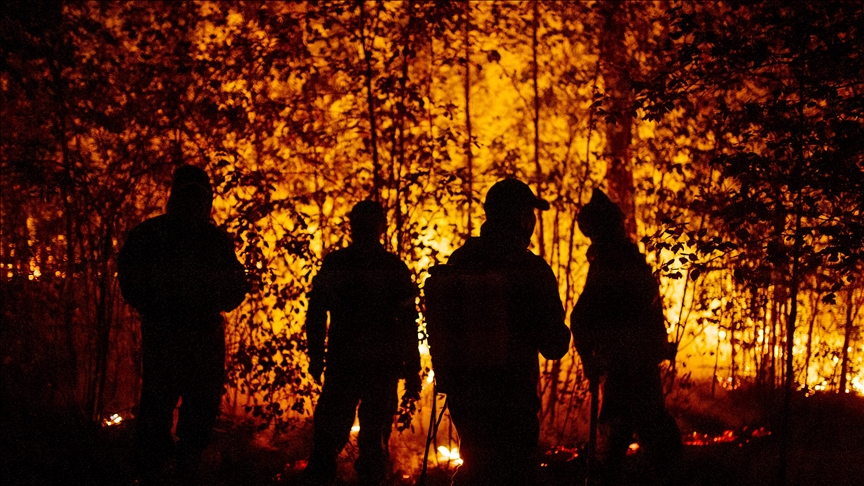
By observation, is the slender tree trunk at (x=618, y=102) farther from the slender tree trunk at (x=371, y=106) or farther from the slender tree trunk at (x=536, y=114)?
the slender tree trunk at (x=371, y=106)

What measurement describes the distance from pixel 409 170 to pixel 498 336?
9.41 ft

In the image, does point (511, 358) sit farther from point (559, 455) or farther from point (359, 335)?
point (559, 455)

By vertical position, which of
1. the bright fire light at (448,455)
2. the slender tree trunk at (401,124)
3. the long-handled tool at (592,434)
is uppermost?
the slender tree trunk at (401,124)

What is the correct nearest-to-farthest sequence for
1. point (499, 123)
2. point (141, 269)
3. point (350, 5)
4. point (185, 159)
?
point (141, 269)
point (350, 5)
point (185, 159)
point (499, 123)

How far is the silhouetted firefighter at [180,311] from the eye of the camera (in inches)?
132

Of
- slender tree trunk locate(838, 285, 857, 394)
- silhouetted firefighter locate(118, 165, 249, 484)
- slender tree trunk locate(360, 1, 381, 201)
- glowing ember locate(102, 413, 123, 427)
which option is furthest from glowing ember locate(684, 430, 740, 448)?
glowing ember locate(102, 413, 123, 427)

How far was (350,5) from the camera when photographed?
4.88 metres

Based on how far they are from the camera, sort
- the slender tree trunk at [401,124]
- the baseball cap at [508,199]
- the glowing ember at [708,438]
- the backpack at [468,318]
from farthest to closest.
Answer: the glowing ember at [708,438] → the slender tree trunk at [401,124] → the baseball cap at [508,199] → the backpack at [468,318]

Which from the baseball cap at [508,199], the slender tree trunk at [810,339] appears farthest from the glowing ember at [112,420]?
the slender tree trunk at [810,339]

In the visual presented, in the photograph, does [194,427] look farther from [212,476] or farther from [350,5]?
A: [350,5]

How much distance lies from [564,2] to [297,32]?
89.2 inches

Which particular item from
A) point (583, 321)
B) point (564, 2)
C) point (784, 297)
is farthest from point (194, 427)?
point (784, 297)

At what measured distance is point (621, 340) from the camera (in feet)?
11.2

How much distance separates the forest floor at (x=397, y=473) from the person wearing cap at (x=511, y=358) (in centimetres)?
232
